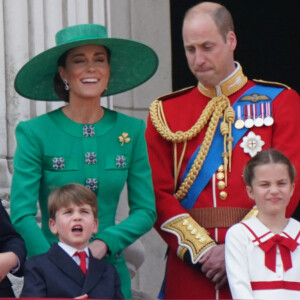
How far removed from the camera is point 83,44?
5949mm

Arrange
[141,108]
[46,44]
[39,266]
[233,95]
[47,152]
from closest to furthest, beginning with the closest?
1. [39,266]
2. [47,152]
3. [233,95]
4. [46,44]
5. [141,108]

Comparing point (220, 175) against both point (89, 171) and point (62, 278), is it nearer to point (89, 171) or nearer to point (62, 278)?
point (89, 171)

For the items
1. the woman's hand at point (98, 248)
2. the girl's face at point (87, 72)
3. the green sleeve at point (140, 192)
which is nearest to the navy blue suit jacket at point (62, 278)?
the woman's hand at point (98, 248)

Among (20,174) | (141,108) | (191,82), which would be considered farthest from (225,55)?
(191,82)

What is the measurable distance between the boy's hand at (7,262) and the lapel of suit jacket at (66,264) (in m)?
0.14

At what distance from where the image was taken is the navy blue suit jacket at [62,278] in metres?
5.51

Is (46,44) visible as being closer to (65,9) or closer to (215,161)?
(65,9)

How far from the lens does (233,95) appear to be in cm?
636

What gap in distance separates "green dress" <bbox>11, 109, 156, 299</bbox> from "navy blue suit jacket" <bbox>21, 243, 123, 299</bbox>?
0.74 ft

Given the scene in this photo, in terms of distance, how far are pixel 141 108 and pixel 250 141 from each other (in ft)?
6.63

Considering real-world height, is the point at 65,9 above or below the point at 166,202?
above

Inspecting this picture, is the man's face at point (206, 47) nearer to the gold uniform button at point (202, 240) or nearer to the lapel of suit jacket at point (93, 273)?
the gold uniform button at point (202, 240)

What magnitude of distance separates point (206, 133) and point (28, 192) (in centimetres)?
88

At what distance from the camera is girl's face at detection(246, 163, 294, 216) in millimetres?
5742
